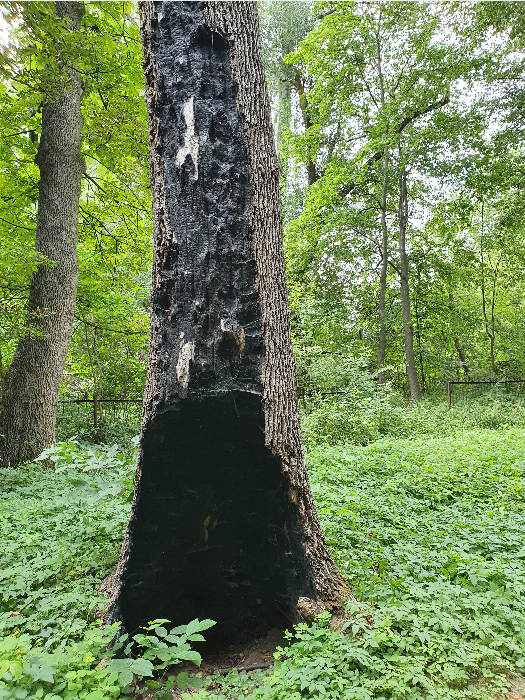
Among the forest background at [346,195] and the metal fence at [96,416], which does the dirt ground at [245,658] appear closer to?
the forest background at [346,195]

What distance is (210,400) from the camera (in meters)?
2.27

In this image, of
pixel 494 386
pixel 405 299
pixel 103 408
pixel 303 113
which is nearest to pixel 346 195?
pixel 303 113

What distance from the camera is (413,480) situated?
183 inches

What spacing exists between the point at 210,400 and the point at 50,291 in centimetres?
529

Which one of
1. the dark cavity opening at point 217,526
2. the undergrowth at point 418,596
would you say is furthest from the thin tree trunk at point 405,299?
the dark cavity opening at point 217,526

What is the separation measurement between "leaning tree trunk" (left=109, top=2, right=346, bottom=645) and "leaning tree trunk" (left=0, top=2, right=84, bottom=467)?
4408 millimetres

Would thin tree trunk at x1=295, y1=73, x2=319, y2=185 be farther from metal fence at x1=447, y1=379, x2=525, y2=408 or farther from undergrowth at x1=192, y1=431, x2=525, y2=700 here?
undergrowth at x1=192, y1=431, x2=525, y2=700

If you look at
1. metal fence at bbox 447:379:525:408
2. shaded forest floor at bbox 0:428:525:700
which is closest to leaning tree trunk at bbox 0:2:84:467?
shaded forest floor at bbox 0:428:525:700

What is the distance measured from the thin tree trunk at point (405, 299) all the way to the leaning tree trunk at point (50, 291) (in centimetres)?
1084

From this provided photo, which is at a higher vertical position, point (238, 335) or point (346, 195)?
point (346, 195)

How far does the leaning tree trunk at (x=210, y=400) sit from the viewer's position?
2281 mm

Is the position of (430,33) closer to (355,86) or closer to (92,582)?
(355,86)

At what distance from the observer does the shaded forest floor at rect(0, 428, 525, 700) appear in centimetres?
187

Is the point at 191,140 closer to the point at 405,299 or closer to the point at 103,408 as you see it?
the point at 103,408
